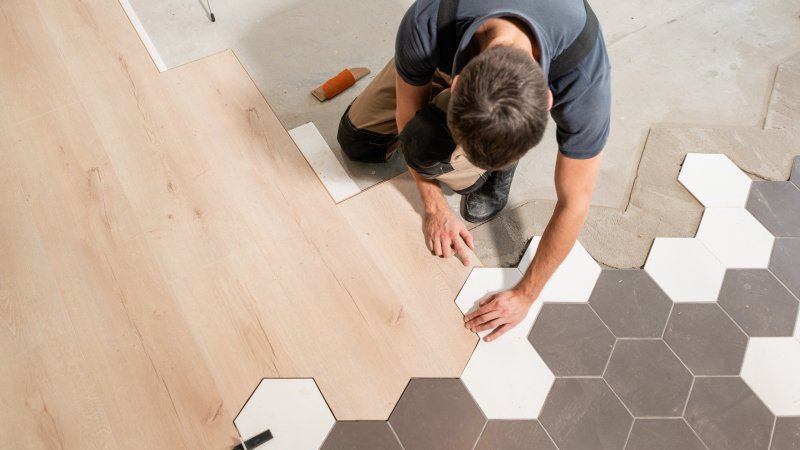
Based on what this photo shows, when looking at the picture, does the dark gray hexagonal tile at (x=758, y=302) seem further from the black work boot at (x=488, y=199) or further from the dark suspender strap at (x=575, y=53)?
the dark suspender strap at (x=575, y=53)

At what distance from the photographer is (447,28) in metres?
1.01

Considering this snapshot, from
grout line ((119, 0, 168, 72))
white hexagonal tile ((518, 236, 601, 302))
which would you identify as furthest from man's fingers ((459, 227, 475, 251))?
grout line ((119, 0, 168, 72))

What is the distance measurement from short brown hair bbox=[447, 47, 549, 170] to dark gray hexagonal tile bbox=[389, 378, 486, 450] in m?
0.71

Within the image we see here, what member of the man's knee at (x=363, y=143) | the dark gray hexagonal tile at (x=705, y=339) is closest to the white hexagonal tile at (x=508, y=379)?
the dark gray hexagonal tile at (x=705, y=339)

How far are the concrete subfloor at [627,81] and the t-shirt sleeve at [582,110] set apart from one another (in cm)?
49

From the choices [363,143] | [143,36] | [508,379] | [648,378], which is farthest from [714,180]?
[143,36]

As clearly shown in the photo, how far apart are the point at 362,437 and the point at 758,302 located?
3.66 ft

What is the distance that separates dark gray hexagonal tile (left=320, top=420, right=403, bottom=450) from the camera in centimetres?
124

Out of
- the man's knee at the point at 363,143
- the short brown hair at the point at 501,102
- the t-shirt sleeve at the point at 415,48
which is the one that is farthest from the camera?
the man's knee at the point at 363,143

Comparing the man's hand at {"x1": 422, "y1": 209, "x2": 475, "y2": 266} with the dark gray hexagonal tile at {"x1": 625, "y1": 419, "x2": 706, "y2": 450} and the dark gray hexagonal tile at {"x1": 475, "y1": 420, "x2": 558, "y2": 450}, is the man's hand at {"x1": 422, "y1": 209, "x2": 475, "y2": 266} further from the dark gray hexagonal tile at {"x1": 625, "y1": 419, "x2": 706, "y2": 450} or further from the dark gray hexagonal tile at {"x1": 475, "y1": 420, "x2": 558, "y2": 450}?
the dark gray hexagonal tile at {"x1": 625, "y1": 419, "x2": 706, "y2": 450}

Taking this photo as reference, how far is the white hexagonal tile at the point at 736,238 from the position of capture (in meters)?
1.47

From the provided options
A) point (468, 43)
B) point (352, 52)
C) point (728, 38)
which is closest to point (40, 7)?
point (352, 52)

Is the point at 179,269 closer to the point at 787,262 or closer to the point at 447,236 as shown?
the point at 447,236

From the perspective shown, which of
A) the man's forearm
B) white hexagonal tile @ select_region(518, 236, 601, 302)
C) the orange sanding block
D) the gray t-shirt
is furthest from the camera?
the orange sanding block
